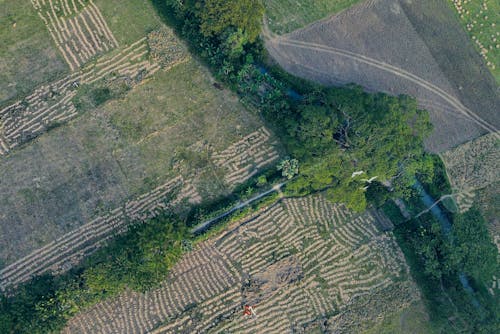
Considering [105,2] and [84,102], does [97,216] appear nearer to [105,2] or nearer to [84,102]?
[84,102]

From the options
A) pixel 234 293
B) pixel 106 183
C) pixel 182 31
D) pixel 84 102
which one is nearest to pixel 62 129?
pixel 84 102

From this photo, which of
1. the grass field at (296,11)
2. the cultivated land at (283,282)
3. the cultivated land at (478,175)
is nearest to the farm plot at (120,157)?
the cultivated land at (283,282)

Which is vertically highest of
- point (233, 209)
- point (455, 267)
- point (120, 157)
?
point (120, 157)

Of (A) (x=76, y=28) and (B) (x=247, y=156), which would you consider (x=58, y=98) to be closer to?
(A) (x=76, y=28)

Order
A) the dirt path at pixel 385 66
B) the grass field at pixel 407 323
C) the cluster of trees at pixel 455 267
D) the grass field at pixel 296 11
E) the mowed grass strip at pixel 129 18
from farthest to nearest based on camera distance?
1. the grass field at pixel 296 11
2. the dirt path at pixel 385 66
3. the mowed grass strip at pixel 129 18
4. the grass field at pixel 407 323
5. the cluster of trees at pixel 455 267

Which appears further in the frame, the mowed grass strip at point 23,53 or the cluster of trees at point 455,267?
the mowed grass strip at point 23,53

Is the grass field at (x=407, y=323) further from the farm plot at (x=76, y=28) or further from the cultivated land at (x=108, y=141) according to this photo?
the farm plot at (x=76, y=28)

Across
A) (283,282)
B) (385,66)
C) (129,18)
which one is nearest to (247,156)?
(283,282)
